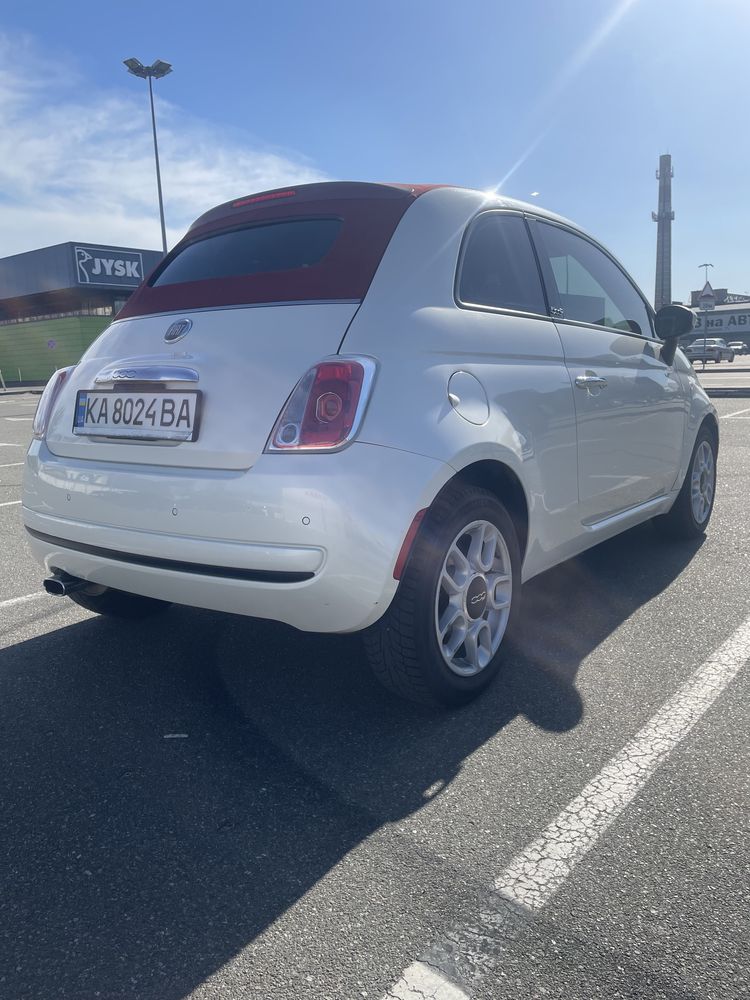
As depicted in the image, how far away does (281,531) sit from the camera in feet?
7.59

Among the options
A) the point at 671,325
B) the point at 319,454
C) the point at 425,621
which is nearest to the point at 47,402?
the point at 319,454

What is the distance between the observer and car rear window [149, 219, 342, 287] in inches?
110

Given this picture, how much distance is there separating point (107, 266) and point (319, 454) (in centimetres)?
4050

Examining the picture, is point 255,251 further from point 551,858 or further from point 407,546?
point 551,858

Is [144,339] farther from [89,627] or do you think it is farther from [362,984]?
[362,984]

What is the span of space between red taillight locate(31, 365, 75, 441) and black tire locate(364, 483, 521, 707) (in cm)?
152

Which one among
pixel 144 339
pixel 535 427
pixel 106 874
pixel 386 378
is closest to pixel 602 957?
pixel 106 874

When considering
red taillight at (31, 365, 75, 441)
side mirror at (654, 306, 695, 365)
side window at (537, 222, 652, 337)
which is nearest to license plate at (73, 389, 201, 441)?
red taillight at (31, 365, 75, 441)

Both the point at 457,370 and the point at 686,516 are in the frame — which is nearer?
the point at 457,370

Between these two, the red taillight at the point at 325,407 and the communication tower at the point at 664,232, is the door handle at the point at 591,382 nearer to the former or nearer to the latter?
the red taillight at the point at 325,407

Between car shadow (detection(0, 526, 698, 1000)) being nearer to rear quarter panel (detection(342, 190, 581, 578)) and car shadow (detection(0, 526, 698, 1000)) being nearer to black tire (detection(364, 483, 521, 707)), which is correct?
black tire (detection(364, 483, 521, 707))

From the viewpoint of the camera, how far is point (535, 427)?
119 inches

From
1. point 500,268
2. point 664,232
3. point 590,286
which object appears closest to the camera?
point 500,268

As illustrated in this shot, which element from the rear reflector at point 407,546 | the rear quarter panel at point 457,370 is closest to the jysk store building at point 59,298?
the rear quarter panel at point 457,370
